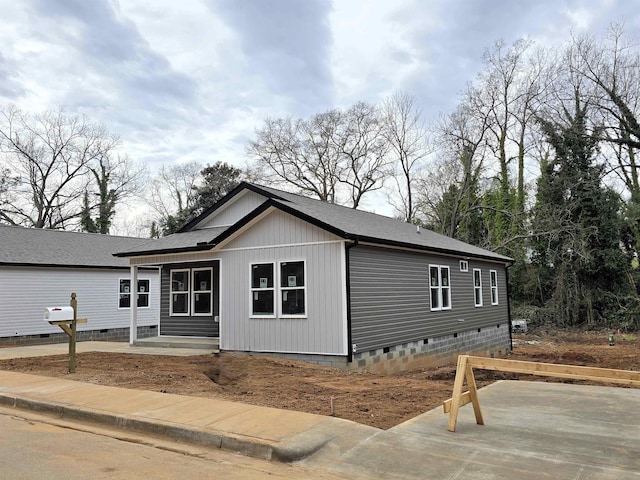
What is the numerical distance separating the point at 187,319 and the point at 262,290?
186 inches

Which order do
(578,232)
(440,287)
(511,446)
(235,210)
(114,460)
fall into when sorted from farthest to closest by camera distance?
(578,232)
(235,210)
(440,287)
(511,446)
(114,460)

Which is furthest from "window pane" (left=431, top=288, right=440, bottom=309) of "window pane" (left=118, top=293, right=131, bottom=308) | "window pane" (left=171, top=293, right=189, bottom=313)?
"window pane" (left=118, top=293, right=131, bottom=308)

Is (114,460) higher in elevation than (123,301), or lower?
lower

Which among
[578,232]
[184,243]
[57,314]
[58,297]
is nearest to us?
[57,314]

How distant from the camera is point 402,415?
636 cm

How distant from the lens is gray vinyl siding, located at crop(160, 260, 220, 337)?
592 inches

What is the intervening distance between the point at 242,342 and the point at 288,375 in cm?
304

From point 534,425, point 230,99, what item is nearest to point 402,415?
point 534,425

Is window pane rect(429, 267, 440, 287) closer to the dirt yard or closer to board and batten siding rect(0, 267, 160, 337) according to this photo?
the dirt yard

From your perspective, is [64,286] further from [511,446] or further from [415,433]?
[511,446]

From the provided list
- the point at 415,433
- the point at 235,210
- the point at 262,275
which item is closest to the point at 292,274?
the point at 262,275

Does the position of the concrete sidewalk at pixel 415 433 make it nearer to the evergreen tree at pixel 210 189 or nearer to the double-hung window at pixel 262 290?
the double-hung window at pixel 262 290

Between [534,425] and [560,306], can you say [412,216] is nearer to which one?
[560,306]

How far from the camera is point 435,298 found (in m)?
14.9
